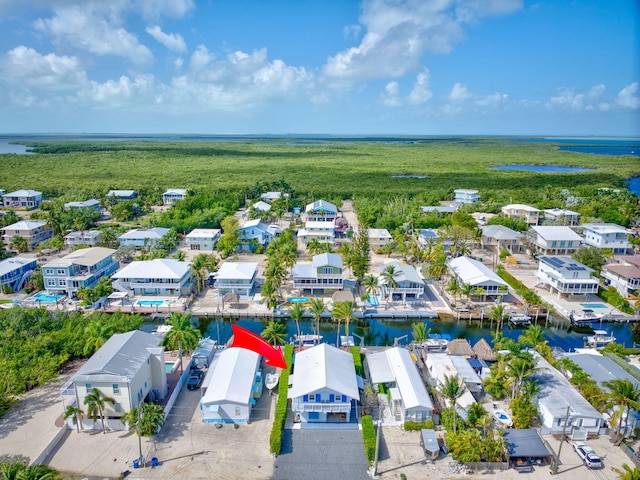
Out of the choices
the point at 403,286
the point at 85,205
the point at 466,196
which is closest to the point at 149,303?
the point at 403,286

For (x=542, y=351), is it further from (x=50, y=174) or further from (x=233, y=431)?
(x=50, y=174)

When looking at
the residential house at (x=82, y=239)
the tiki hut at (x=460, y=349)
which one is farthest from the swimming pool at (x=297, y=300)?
the residential house at (x=82, y=239)

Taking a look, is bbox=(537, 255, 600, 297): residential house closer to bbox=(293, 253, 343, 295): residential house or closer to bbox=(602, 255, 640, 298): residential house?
bbox=(602, 255, 640, 298): residential house

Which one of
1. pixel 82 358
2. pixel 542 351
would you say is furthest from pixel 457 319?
pixel 82 358

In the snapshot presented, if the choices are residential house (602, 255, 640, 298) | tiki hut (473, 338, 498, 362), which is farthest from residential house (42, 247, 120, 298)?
residential house (602, 255, 640, 298)

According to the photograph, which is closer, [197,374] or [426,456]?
[426,456]

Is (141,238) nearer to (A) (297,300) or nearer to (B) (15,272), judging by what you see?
(B) (15,272)
